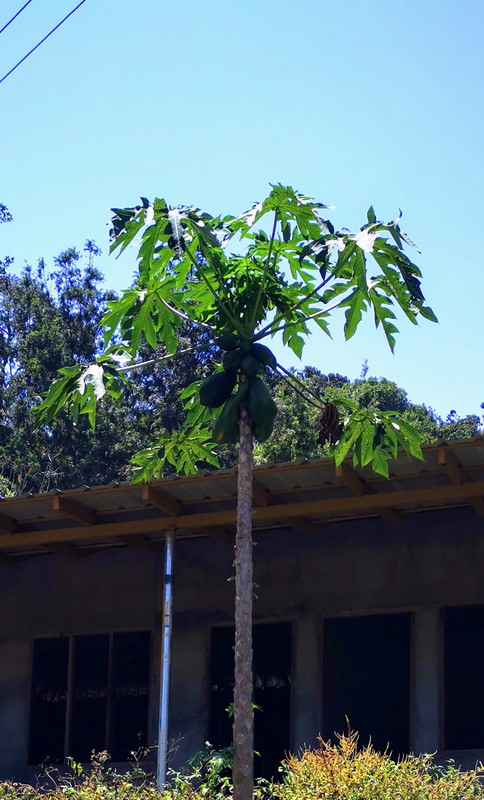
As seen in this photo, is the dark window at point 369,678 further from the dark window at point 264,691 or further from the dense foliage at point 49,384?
the dense foliage at point 49,384

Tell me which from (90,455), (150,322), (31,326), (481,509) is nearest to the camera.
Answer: (150,322)

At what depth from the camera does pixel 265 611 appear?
12.6 metres

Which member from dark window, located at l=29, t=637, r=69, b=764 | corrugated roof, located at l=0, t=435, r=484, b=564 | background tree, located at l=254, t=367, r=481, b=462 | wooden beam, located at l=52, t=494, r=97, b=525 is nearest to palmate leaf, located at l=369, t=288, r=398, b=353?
corrugated roof, located at l=0, t=435, r=484, b=564

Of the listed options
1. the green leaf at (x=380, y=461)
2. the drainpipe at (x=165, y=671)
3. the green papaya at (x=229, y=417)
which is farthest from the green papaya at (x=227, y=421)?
the drainpipe at (x=165, y=671)

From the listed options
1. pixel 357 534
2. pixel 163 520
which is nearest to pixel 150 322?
pixel 163 520

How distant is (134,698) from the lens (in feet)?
43.1

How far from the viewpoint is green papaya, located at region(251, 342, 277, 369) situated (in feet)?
25.0

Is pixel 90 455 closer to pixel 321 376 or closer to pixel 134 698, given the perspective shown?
pixel 321 376

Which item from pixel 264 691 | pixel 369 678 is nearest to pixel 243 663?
pixel 264 691

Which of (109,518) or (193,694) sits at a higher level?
(109,518)

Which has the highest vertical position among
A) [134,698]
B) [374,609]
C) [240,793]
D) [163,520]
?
[163,520]

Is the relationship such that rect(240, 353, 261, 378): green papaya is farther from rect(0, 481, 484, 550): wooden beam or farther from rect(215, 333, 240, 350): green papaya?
→ rect(0, 481, 484, 550): wooden beam

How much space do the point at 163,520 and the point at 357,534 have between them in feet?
6.91

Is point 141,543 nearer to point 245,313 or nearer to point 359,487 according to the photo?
point 359,487
